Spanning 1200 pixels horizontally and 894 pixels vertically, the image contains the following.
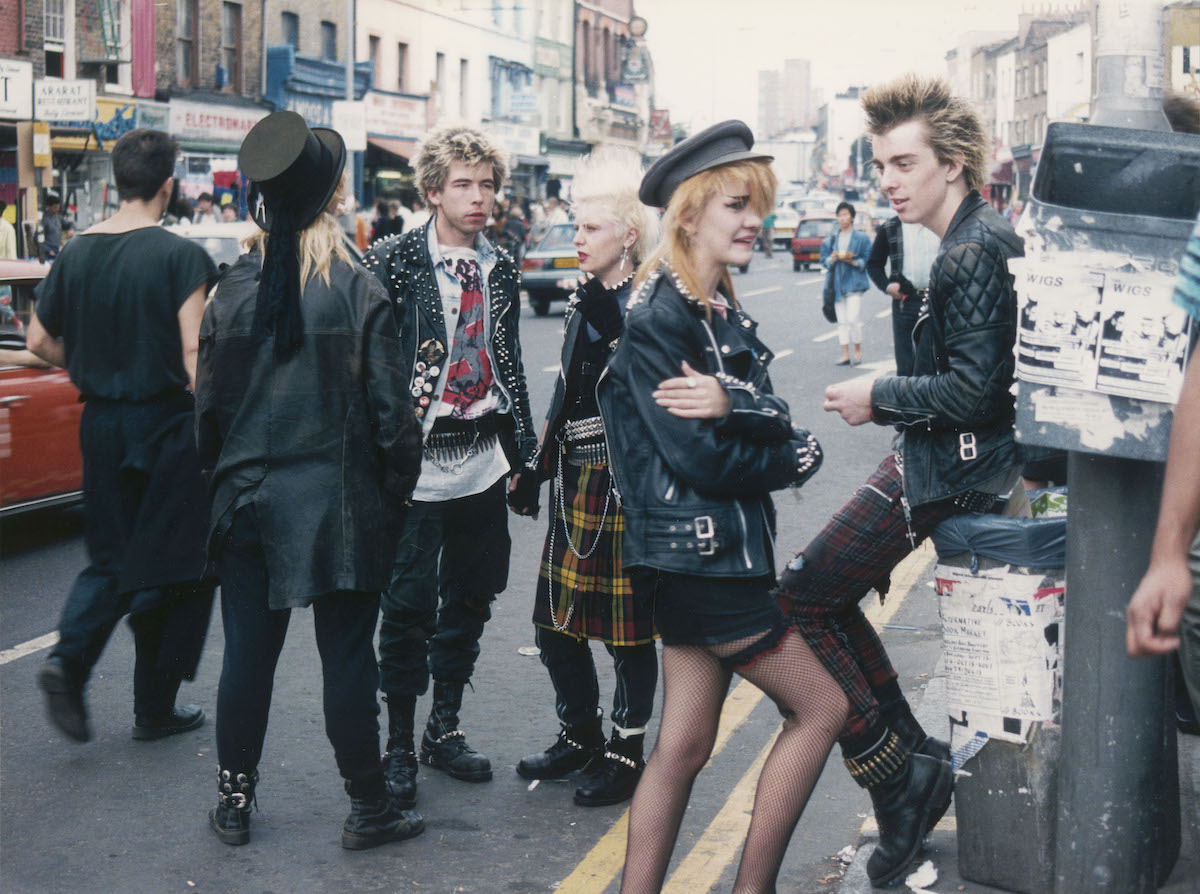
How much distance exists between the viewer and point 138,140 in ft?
16.5

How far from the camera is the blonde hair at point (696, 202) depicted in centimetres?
331

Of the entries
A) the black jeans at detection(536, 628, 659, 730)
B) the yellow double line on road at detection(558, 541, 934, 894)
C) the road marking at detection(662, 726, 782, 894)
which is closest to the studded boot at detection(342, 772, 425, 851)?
the yellow double line on road at detection(558, 541, 934, 894)

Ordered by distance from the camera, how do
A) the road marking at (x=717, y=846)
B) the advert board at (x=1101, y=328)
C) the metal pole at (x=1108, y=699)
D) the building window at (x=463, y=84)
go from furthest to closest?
the building window at (x=463, y=84) → the road marking at (x=717, y=846) → the metal pole at (x=1108, y=699) → the advert board at (x=1101, y=328)

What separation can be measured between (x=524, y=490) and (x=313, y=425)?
876 mm

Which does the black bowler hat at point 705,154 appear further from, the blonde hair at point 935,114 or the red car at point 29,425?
the red car at point 29,425

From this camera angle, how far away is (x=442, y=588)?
15.7 feet

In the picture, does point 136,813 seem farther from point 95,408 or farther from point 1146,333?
point 1146,333

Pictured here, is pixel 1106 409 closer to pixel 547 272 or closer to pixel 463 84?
pixel 547 272

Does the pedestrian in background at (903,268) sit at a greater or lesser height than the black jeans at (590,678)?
greater

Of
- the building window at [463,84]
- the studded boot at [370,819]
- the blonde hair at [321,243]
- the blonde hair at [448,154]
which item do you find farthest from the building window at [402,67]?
the studded boot at [370,819]

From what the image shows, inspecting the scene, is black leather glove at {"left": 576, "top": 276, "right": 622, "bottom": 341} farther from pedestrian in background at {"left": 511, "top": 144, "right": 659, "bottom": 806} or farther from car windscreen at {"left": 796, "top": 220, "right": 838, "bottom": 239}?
car windscreen at {"left": 796, "top": 220, "right": 838, "bottom": 239}

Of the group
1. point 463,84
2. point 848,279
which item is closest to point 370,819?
point 848,279

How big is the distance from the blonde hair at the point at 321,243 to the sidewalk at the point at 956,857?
2106 millimetres

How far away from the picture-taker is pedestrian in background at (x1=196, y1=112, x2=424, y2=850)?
3.97 meters
